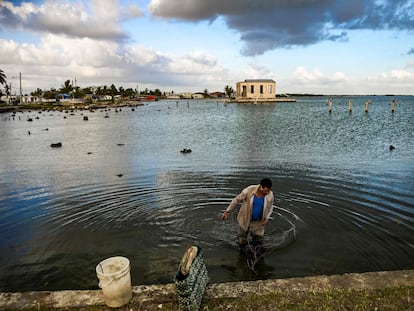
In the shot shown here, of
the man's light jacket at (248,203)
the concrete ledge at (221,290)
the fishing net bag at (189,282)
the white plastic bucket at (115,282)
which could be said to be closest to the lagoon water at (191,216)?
the man's light jacket at (248,203)

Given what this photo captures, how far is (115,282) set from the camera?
4.55 meters

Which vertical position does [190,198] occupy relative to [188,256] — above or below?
below

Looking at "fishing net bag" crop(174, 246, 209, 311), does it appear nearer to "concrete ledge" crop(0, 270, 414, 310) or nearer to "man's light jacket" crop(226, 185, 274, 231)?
"concrete ledge" crop(0, 270, 414, 310)

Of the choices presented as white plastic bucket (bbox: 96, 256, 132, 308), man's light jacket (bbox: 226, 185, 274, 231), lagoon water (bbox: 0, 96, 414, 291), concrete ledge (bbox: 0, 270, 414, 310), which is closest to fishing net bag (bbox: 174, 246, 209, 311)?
concrete ledge (bbox: 0, 270, 414, 310)

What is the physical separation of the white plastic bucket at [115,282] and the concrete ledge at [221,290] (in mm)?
238

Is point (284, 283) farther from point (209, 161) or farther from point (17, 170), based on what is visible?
point (17, 170)

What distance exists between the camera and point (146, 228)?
30.2ft

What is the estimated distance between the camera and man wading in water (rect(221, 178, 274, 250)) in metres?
6.94

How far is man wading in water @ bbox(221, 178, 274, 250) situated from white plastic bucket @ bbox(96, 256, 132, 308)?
2669mm

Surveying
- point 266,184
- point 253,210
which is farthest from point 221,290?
point 253,210

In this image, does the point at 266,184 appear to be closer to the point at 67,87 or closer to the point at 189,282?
the point at 189,282

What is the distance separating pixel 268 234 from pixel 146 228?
11.7 ft

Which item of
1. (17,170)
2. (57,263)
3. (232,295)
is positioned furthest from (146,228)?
(17,170)

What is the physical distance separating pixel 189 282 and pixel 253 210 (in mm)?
3151
